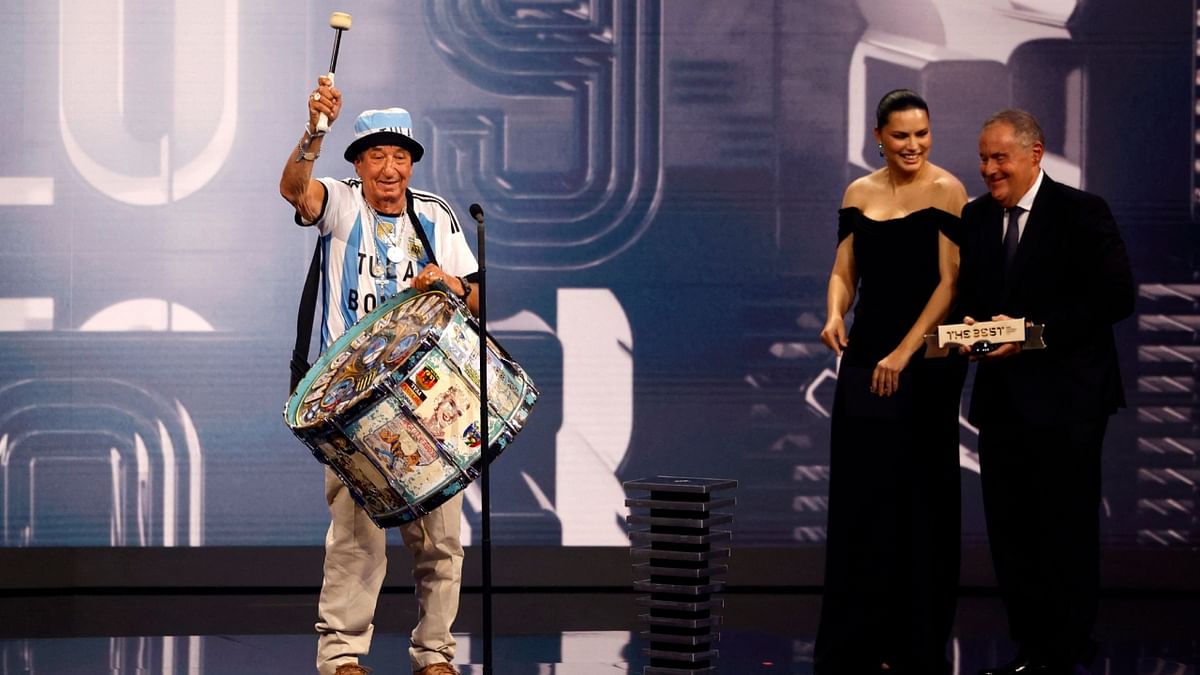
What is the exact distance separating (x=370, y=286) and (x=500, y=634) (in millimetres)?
1568

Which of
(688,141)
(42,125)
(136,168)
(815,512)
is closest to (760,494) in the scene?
(815,512)

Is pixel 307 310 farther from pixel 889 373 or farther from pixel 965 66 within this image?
pixel 965 66

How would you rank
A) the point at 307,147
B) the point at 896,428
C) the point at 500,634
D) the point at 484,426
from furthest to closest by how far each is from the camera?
the point at 500,634
the point at 896,428
the point at 307,147
the point at 484,426

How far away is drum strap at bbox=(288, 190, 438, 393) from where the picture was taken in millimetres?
3896

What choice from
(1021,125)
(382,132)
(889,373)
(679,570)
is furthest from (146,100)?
(1021,125)

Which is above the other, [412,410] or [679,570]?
[412,410]

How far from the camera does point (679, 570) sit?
161 inches

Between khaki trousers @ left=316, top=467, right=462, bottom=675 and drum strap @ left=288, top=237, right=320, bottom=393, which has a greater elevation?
drum strap @ left=288, top=237, right=320, bottom=393

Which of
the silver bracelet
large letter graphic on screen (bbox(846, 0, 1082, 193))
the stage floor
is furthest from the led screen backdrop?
the silver bracelet

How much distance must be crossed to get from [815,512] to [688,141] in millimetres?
1552

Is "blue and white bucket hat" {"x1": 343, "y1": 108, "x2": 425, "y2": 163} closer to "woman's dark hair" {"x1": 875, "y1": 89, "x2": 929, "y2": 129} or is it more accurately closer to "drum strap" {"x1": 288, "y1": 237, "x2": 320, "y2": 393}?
"drum strap" {"x1": 288, "y1": 237, "x2": 320, "y2": 393}

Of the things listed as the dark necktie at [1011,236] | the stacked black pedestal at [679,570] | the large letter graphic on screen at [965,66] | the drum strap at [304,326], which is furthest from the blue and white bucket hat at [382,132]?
the large letter graphic on screen at [965,66]

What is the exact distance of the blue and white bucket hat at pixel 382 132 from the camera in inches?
156

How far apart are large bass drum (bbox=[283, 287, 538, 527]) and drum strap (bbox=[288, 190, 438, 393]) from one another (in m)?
0.12
